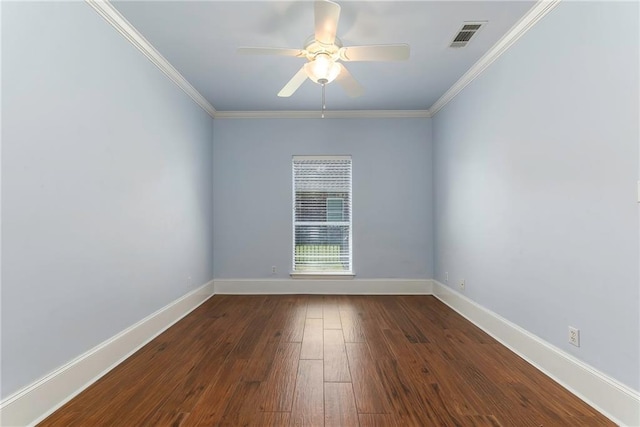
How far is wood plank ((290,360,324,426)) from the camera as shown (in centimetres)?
172

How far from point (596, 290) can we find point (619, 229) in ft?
1.30

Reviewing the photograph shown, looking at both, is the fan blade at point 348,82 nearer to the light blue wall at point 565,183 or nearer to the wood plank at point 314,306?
the light blue wall at point 565,183

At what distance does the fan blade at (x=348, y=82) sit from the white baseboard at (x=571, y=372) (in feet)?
7.99

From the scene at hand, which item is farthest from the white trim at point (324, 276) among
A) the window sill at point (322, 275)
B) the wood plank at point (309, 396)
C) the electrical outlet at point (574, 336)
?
the electrical outlet at point (574, 336)

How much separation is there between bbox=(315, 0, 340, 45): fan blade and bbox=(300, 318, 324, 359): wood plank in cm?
238

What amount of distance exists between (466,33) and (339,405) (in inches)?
116

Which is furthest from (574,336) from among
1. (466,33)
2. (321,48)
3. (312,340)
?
(321,48)

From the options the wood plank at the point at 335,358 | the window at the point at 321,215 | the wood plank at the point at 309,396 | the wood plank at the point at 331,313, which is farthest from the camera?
the window at the point at 321,215

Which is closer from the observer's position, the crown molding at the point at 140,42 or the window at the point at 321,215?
the crown molding at the point at 140,42

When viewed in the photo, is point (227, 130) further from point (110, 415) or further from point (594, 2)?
point (594, 2)

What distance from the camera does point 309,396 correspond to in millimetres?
1938

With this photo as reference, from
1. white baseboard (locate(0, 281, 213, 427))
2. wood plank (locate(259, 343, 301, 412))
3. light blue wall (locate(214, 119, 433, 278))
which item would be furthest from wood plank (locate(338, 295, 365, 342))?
white baseboard (locate(0, 281, 213, 427))

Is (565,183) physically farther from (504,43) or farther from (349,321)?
(349,321)

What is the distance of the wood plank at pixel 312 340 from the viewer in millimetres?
2543
